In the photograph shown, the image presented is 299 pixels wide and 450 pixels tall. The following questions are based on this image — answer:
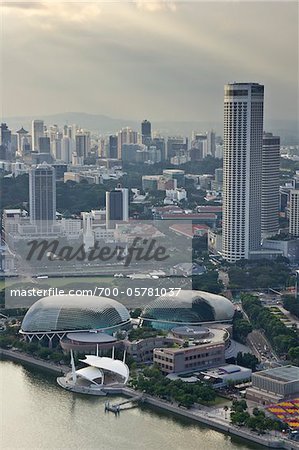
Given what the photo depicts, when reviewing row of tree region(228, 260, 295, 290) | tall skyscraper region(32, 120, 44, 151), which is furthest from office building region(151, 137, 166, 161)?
row of tree region(228, 260, 295, 290)

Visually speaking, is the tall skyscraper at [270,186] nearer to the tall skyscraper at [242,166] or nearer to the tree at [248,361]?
the tall skyscraper at [242,166]

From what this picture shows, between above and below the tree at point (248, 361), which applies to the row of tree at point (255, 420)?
below

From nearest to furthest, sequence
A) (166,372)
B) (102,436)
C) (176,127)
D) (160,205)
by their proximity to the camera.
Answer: (102,436), (166,372), (160,205), (176,127)

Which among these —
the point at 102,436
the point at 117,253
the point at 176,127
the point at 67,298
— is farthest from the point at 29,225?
the point at 176,127

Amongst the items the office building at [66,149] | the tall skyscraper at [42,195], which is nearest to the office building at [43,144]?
the office building at [66,149]

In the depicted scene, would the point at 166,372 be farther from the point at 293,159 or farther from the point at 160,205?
the point at 293,159

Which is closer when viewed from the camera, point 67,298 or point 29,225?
point 67,298
